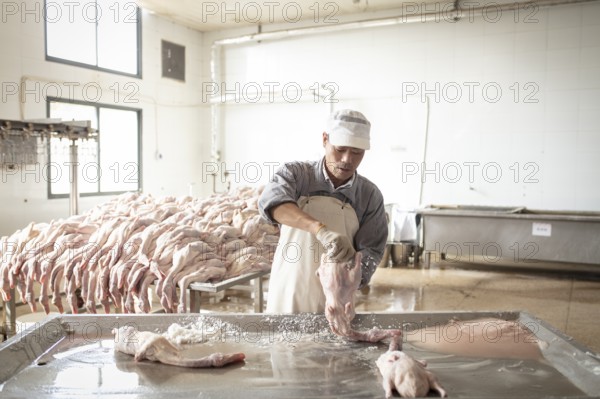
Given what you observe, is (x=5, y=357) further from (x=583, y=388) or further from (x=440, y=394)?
(x=583, y=388)

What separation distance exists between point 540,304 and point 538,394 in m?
4.88

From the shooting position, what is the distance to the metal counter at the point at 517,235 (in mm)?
7289

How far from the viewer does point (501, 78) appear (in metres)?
8.67

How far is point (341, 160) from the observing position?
2.88m

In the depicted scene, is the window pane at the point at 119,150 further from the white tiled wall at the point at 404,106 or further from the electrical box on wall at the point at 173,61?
the electrical box on wall at the point at 173,61

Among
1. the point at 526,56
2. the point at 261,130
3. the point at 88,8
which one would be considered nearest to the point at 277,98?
the point at 261,130

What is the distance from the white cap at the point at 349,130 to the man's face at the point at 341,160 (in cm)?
6

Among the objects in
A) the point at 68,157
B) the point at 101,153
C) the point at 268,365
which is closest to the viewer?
the point at 268,365

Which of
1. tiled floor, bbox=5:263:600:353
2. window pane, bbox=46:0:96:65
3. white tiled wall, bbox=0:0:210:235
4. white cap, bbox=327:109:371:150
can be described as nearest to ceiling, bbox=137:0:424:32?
white tiled wall, bbox=0:0:210:235

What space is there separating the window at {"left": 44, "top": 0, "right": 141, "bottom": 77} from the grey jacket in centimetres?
605

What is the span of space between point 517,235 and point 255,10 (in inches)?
231

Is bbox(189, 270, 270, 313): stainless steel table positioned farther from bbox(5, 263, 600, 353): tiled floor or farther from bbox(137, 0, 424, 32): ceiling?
bbox(137, 0, 424, 32): ceiling

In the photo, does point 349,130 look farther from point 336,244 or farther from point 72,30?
point 72,30

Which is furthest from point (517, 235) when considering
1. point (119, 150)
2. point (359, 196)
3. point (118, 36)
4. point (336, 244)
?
point (118, 36)
